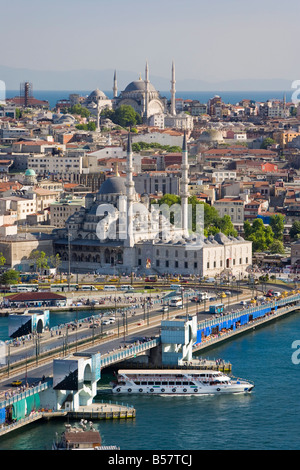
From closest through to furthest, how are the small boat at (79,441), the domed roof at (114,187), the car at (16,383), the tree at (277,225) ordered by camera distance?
the small boat at (79,441) → the car at (16,383) → the domed roof at (114,187) → the tree at (277,225)

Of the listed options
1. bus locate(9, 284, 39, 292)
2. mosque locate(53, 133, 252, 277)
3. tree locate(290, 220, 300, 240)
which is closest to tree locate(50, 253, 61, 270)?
mosque locate(53, 133, 252, 277)

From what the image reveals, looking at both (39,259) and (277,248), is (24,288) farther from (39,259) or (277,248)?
(277,248)

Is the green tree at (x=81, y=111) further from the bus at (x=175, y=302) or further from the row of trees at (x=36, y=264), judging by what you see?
the bus at (x=175, y=302)

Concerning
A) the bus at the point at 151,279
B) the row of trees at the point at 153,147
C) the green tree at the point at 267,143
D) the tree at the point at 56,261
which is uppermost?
the green tree at the point at 267,143

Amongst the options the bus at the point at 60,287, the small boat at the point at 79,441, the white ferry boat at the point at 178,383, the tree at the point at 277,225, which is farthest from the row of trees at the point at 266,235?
the small boat at the point at 79,441

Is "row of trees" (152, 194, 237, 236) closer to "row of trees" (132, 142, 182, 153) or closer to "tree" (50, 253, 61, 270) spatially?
"tree" (50, 253, 61, 270)

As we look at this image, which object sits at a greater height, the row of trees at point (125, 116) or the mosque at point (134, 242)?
the row of trees at point (125, 116)
